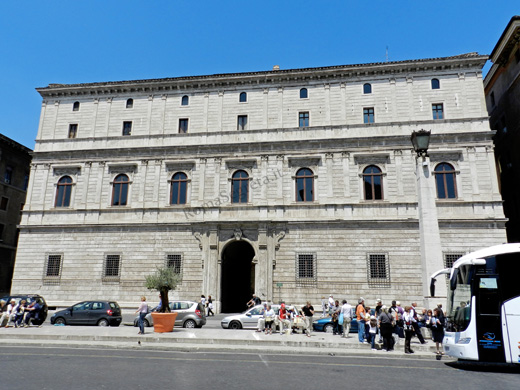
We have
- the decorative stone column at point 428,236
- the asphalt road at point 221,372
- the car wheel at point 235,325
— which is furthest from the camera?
the car wheel at point 235,325

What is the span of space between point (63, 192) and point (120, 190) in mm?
4953

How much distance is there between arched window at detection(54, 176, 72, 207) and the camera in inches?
1182

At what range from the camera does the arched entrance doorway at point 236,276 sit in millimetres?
28312

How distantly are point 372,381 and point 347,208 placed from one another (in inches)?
735

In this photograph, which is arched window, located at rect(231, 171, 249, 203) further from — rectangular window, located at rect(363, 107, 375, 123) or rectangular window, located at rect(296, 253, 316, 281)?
rectangular window, located at rect(363, 107, 375, 123)

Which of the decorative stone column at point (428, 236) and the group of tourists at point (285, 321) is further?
the group of tourists at point (285, 321)

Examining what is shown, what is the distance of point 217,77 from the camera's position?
30.3 m

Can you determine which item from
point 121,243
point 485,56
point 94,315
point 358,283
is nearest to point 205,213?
point 121,243

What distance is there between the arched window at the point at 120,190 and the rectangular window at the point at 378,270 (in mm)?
19265

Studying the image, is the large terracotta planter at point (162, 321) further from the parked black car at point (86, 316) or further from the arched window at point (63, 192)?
the arched window at point (63, 192)

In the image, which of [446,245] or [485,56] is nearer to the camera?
[446,245]

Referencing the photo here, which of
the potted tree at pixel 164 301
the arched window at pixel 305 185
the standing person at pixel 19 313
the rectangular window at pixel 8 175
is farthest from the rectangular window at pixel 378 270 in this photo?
the rectangular window at pixel 8 175

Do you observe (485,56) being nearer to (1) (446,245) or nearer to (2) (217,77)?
(1) (446,245)

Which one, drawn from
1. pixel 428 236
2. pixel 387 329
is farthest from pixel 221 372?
pixel 428 236
